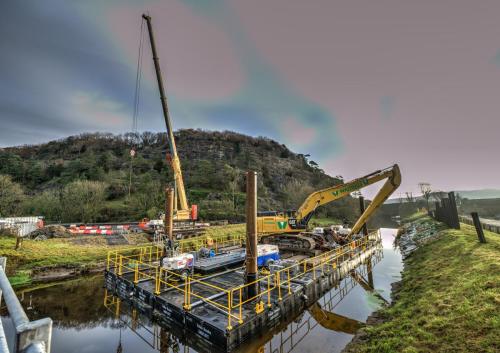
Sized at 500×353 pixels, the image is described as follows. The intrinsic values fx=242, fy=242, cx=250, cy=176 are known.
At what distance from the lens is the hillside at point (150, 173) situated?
123 feet

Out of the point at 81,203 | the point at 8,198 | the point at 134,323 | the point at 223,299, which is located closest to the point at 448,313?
the point at 223,299

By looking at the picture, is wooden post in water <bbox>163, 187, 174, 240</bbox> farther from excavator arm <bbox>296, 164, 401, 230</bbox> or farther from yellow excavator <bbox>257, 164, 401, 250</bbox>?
excavator arm <bbox>296, 164, 401, 230</bbox>

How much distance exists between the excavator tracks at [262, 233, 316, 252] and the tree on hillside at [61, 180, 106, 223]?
88.3 ft

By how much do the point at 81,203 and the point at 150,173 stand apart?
21.9 metres

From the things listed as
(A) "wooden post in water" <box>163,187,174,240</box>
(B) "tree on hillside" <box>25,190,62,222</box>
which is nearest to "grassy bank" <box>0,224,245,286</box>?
(A) "wooden post in water" <box>163,187,174,240</box>

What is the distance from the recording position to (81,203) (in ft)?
108

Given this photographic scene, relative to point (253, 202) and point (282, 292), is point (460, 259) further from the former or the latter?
point (253, 202)

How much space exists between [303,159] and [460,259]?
275 ft

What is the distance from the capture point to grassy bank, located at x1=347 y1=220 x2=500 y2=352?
6.90m

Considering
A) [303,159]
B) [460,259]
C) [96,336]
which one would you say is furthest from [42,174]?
[303,159]

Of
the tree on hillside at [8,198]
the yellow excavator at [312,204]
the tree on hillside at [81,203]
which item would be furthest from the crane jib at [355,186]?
the tree on hillside at [8,198]

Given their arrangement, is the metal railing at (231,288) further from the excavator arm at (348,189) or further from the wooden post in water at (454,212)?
the wooden post in water at (454,212)

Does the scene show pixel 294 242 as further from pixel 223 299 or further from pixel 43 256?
pixel 43 256

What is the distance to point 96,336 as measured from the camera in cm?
998
